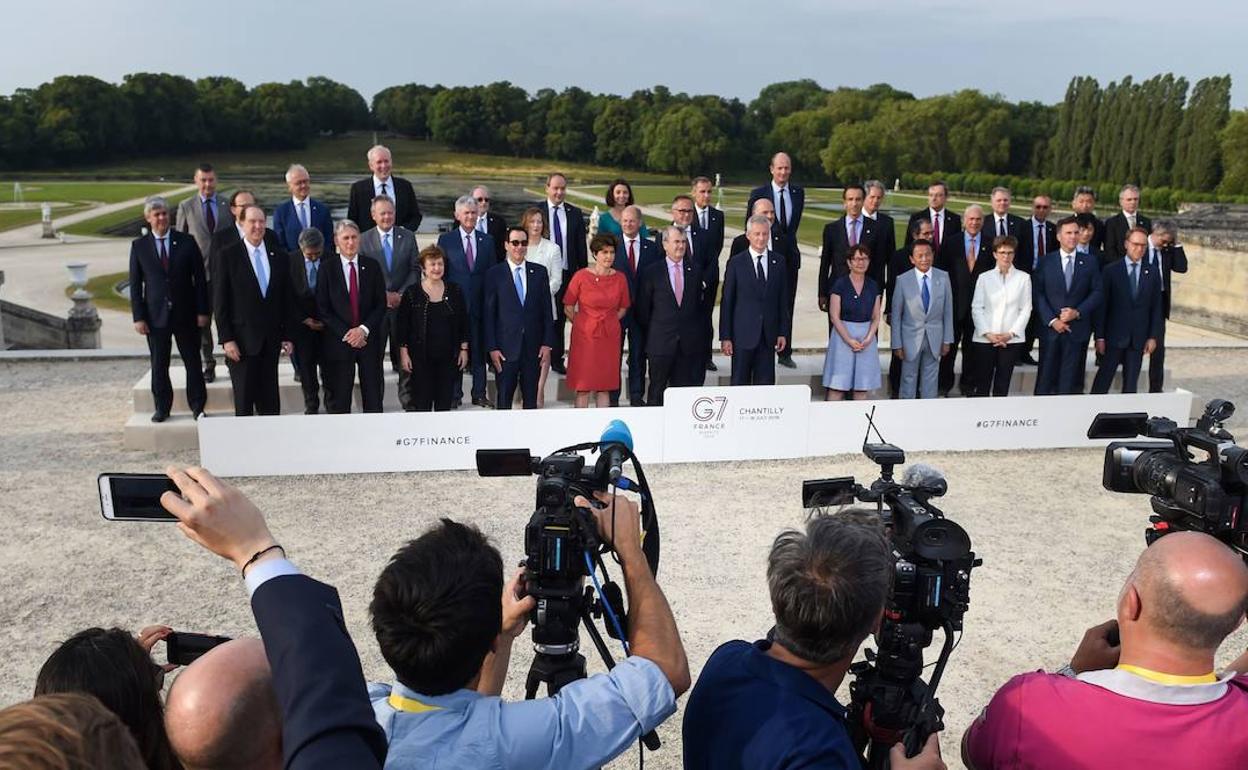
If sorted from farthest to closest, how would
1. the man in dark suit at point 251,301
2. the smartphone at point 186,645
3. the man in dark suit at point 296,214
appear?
the man in dark suit at point 296,214, the man in dark suit at point 251,301, the smartphone at point 186,645

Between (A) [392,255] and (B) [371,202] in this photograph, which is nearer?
(A) [392,255]

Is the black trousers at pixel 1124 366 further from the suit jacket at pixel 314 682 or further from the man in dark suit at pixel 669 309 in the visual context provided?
the suit jacket at pixel 314 682

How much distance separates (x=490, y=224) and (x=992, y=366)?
5.66 metres

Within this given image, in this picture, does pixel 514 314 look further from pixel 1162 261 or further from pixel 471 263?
pixel 1162 261

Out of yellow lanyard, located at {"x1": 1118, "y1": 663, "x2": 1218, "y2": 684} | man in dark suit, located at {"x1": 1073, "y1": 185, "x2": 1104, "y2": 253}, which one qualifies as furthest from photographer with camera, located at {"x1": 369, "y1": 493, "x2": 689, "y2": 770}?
man in dark suit, located at {"x1": 1073, "y1": 185, "x2": 1104, "y2": 253}

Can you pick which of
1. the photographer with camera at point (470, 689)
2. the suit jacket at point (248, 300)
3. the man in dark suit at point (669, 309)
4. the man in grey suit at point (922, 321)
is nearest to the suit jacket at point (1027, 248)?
the man in grey suit at point (922, 321)

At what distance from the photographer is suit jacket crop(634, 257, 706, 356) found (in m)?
9.91

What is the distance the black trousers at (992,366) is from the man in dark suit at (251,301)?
23.3ft

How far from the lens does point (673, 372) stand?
10320 millimetres

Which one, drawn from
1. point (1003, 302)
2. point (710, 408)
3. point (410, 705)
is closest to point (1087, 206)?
point (1003, 302)

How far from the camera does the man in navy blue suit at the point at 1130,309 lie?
1080cm

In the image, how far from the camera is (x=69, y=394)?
38.0 feet

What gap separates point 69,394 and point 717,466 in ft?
25.1

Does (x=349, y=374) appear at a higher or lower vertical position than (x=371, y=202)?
lower
